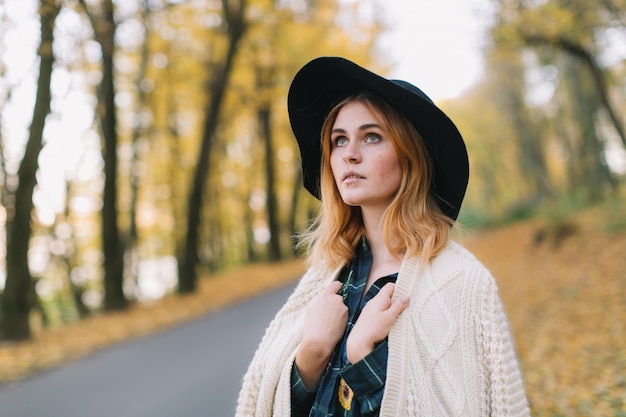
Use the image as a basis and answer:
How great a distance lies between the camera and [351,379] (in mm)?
1590

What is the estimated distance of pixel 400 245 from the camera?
5.85ft

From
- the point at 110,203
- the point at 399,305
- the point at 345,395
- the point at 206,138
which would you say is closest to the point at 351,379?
the point at 345,395

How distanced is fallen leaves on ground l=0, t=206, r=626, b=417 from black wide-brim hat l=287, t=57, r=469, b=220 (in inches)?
13.3

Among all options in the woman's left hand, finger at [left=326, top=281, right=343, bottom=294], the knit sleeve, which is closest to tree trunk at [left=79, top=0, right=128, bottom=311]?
finger at [left=326, top=281, right=343, bottom=294]

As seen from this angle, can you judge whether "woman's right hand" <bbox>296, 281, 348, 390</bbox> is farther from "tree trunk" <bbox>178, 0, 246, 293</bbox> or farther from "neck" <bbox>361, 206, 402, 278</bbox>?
"tree trunk" <bbox>178, 0, 246, 293</bbox>

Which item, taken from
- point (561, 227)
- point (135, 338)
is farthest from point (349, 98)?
point (561, 227)

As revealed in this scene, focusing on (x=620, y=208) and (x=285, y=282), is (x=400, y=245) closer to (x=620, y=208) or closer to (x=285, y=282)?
(x=620, y=208)

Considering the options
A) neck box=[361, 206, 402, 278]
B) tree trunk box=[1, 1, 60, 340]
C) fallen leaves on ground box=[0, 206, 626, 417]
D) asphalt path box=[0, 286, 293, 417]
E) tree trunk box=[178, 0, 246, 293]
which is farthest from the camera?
tree trunk box=[178, 0, 246, 293]

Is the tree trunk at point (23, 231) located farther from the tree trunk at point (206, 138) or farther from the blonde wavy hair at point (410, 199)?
the blonde wavy hair at point (410, 199)

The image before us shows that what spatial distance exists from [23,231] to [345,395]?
9.57 m

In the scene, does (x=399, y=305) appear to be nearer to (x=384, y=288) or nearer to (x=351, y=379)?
(x=384, y=288)

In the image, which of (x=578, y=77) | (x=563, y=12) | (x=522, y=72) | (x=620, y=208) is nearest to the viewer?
(x=563, y=12)

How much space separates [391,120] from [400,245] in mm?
445

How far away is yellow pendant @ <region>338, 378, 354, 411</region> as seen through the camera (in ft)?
5.46
